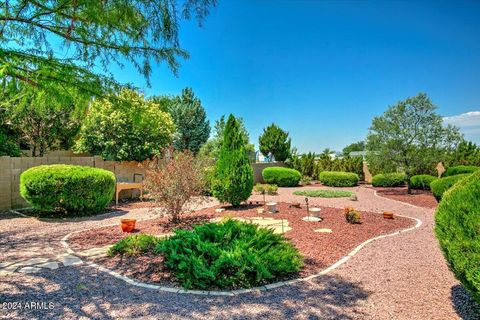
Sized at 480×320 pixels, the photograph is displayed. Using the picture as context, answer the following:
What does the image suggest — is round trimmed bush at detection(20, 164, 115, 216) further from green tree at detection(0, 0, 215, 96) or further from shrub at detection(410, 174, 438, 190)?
shrub at detection(410, 174, 438, 190)

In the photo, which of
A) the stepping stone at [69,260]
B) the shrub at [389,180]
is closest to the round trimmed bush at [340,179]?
the shrub at [389,180]

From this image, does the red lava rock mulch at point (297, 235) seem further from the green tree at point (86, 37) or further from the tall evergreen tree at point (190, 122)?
the tall evergreen tree at point (190, 122)

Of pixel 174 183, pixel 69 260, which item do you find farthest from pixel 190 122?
pixel 69 260

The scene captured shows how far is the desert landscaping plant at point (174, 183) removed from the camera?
649 cm

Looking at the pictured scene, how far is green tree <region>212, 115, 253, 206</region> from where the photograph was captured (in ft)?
28.8

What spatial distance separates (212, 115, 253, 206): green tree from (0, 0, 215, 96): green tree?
511 centimetres

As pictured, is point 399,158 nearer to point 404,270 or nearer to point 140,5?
point 404,270

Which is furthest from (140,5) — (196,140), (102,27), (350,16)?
(196,140)

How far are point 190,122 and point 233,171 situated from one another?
1670 centimetres

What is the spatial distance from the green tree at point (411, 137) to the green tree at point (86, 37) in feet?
45.1

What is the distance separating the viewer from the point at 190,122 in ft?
80.4

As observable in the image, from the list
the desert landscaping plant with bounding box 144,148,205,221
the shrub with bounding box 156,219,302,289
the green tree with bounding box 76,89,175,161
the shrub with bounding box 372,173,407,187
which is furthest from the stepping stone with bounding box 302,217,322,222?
the shrub with bounding box 372,173,407,187

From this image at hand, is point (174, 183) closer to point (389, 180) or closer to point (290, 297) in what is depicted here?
point (290, 297)

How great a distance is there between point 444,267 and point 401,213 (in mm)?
5262
